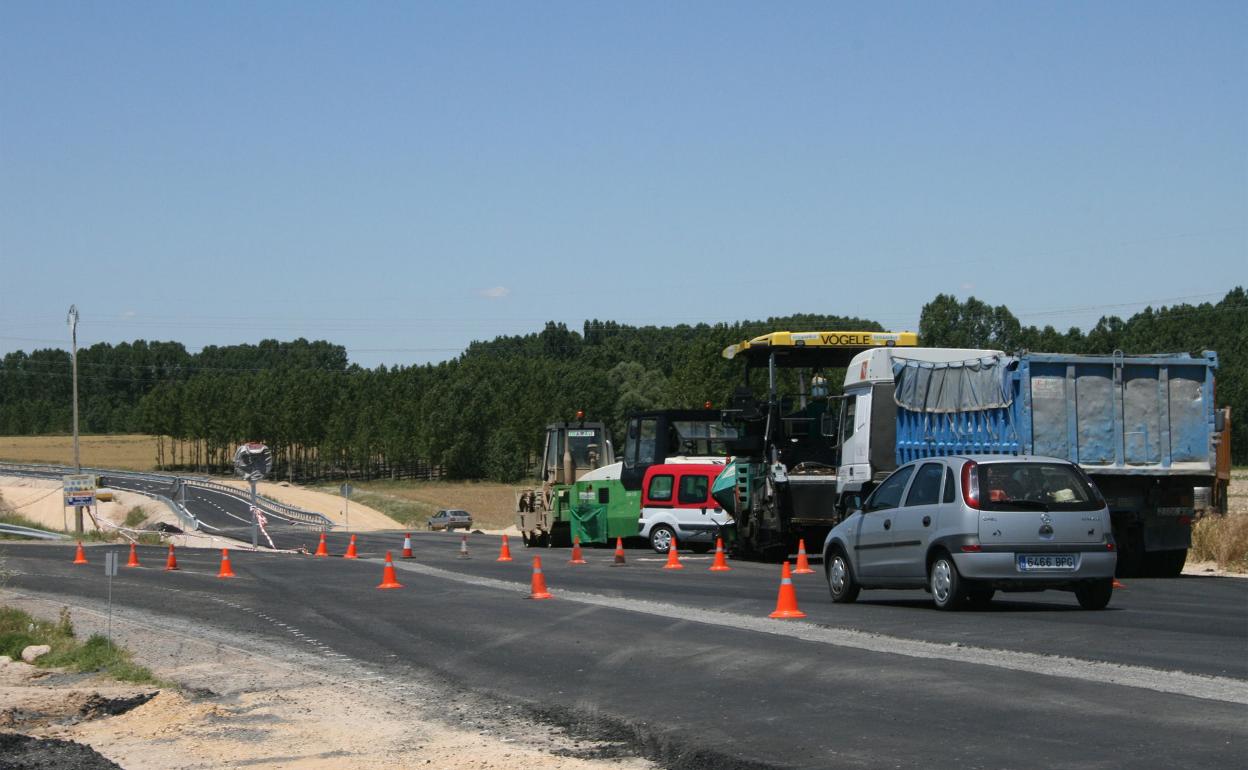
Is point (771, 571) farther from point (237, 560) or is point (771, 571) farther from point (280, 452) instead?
point (280, 452)

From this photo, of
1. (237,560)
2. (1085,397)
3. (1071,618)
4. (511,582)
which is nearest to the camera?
(1071,618)

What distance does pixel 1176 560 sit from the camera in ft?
69.4

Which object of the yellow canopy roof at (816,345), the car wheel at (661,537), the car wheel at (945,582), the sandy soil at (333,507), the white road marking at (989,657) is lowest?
the sandy soil at (333,507)

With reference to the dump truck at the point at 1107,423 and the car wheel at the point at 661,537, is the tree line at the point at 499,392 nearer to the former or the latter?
the car wheel at the point at 661,537

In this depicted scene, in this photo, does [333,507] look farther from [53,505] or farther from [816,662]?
[816,662]

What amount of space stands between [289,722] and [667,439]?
2653 centimetres

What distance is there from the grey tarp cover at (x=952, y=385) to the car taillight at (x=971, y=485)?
5.70 m

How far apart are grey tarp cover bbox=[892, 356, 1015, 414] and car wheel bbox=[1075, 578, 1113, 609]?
536 centimetres

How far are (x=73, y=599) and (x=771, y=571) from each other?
11732 millimetres

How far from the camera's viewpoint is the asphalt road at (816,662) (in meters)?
8.21

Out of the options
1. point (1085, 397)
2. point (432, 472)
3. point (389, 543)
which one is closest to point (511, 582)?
point (1085, 397)

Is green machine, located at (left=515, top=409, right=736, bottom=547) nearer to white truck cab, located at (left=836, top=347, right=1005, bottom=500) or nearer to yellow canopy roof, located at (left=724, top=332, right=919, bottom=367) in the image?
yellow canopy roof, located at (left=724, top=332, right=919, bottom=367)

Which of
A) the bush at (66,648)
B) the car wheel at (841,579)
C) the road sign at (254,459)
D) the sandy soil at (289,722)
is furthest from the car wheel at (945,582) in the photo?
the road sign at (254,459)

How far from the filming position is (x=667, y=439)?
3647 centimetres
